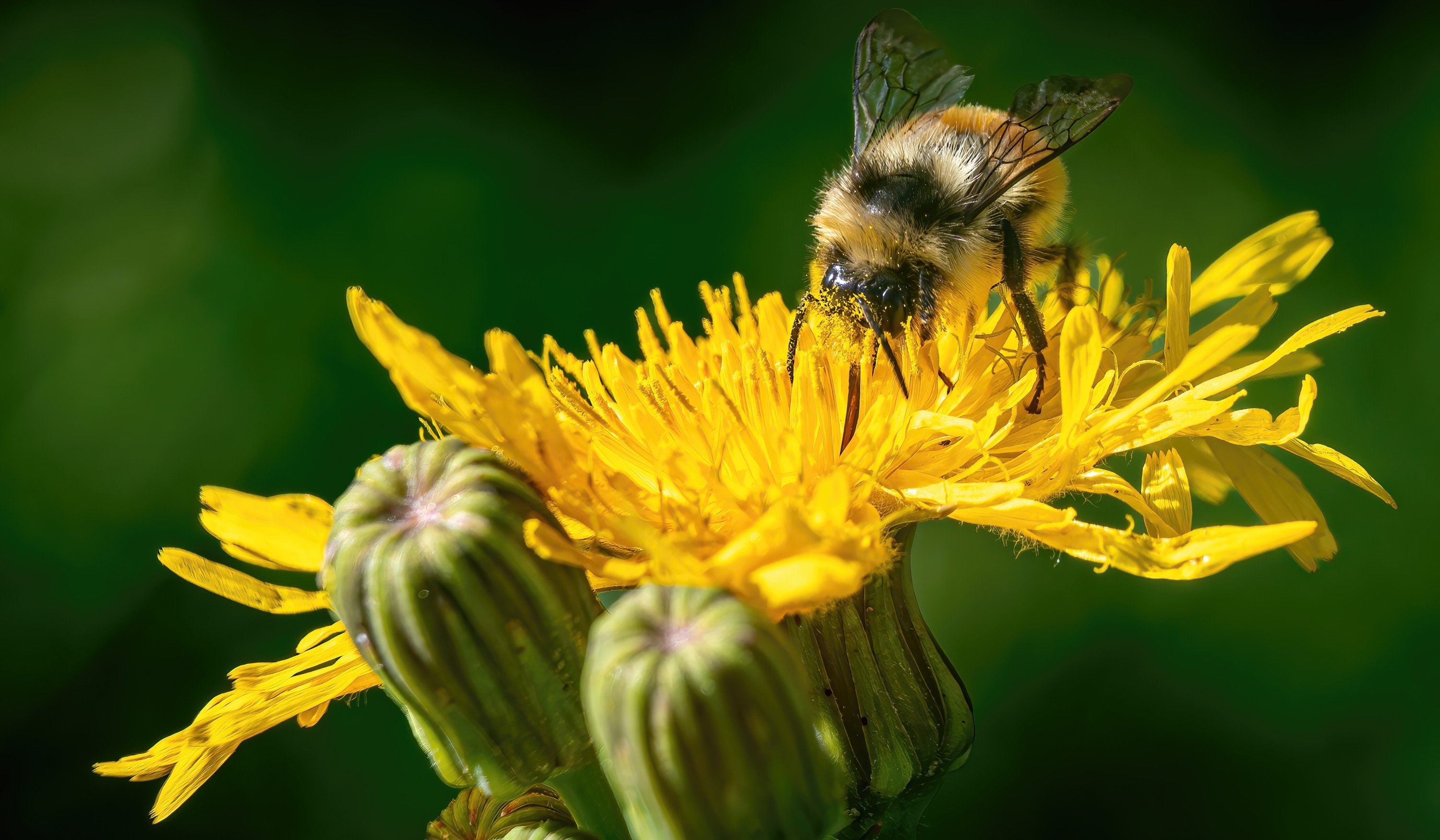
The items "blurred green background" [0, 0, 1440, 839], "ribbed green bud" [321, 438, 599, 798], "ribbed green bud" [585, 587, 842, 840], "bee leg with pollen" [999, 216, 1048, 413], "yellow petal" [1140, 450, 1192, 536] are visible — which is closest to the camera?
"ribbed green bud" [585, 587, 842, 840]

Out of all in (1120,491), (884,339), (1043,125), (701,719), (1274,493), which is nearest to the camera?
(701,719)

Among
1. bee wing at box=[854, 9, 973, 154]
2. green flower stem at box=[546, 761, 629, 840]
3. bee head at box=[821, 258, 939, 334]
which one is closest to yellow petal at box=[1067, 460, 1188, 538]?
bee head at box=[821, 258, 939, 334]

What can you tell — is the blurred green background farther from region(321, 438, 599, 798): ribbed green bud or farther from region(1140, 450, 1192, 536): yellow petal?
region(321, 438, 599, 798): ribbed green bud

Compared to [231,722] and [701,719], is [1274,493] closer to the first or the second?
[701,719]

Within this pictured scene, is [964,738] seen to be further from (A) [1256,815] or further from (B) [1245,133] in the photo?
(B) [1245,133]

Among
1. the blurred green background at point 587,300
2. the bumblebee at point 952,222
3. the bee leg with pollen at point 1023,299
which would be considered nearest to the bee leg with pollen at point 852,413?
the bumblebee at point 952,222

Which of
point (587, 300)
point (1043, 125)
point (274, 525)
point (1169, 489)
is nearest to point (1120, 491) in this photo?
point (1169, 489)

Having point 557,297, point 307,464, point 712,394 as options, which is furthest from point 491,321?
point 712,394
